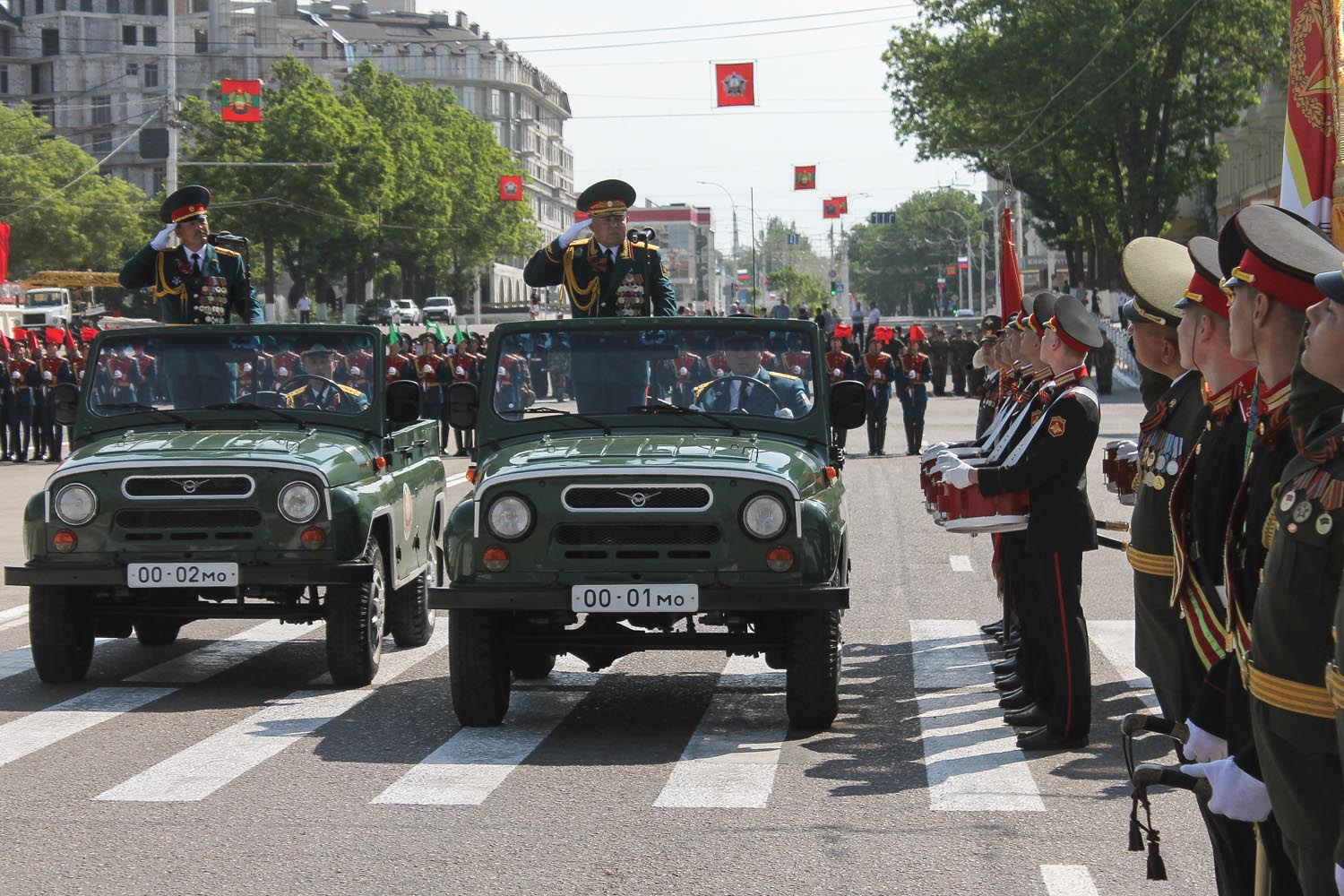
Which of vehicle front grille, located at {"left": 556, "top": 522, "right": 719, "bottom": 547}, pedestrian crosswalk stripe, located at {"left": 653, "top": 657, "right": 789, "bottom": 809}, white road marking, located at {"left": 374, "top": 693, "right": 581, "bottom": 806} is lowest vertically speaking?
pedestrian crosswalk stripe, located at {"left": 653, "top": 657, "right": 789, "bottom": 809}

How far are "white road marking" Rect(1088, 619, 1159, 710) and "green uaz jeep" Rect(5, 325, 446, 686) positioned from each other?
13.6 ft

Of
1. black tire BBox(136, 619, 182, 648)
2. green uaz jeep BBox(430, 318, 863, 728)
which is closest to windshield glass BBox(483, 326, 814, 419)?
green uaz jeep BBox(430, 318, 863, 728)

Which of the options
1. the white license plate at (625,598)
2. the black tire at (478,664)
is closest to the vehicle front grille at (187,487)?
the black tire at (478,664)

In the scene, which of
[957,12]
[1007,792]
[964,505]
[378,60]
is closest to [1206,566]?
[1007,792]

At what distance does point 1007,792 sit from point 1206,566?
9.74 ft

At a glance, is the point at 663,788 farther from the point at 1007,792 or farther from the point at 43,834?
the point at 43,834

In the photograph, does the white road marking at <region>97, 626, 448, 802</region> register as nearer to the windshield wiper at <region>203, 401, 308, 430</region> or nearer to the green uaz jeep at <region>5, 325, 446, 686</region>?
the green uaz jeep at <region>5, 325, 446, 686</region>

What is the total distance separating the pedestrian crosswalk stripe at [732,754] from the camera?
752 cm

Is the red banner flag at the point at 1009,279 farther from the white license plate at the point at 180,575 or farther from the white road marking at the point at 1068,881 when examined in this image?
the white road marking at the point at 1068,881

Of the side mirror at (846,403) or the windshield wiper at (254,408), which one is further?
the windshield wiper at (254,408)

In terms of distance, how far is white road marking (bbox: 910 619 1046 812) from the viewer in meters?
7.55

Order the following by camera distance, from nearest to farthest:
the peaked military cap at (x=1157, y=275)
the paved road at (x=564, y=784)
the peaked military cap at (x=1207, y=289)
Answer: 1. the peaked military cap at (x=1207, y=289)
2. the paved road at (x=564, y=784)
3. the peaked military cap at (x=1157, y=275)

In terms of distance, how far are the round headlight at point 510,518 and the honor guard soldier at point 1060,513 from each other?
6.43 ft

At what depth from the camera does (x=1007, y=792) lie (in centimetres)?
762
